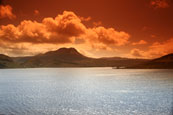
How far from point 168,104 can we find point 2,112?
50.2 m

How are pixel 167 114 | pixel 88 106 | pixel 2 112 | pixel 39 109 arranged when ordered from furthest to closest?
pixel 88 106
pixel 39 109
pixel 2 112
pixel 167 114

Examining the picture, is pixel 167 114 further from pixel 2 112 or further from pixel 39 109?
pixel 2 112

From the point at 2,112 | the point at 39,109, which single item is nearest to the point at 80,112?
the point at 39,109

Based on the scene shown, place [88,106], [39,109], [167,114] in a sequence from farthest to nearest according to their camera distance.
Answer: [88,106]
[39,109]
[167,114]

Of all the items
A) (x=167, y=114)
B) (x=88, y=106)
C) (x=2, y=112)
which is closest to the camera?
(x=167, y=114)

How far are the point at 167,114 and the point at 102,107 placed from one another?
18808mm

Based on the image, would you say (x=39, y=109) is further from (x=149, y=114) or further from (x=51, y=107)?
(x=149, y=114)

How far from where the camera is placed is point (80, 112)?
181 feet

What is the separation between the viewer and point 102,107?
201 ft

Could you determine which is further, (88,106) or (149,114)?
(88,106)

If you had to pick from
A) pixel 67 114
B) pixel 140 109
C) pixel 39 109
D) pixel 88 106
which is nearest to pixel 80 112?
pixel 67 114

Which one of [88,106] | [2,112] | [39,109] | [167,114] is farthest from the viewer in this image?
[88,106]

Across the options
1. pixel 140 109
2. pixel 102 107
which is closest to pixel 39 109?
pixel 102 107

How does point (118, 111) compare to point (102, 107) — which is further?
point (102, 107)
